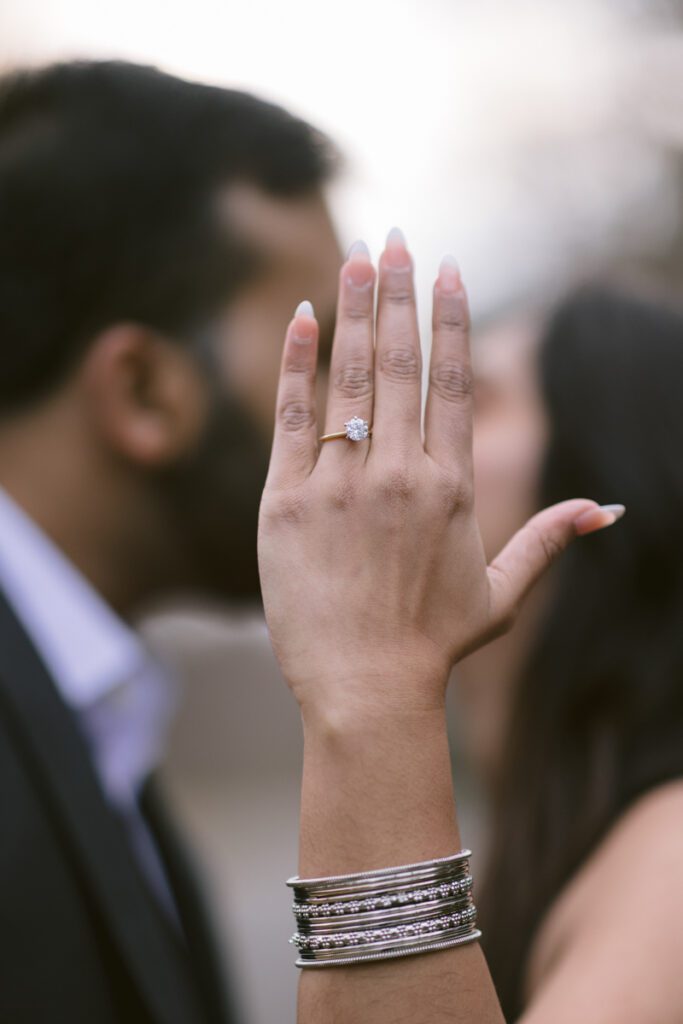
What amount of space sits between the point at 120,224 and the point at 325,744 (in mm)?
1764

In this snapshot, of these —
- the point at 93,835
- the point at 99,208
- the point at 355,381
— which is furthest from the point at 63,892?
the point at 99,208

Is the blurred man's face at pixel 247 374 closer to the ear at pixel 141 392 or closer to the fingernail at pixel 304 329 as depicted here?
the ear at pixel 141 392

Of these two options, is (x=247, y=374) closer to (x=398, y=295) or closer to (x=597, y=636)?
(x=597, y=636)

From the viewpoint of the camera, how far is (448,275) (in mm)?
1436

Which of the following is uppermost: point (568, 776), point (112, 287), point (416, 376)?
point (112, 287)

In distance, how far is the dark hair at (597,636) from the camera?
218 centimetres

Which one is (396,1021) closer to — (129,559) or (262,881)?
(129,559)

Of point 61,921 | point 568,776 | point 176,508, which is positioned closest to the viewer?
point 61,921

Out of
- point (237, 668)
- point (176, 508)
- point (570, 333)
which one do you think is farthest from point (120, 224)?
point (237, 668)

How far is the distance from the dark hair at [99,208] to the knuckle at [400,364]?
144 centimetres

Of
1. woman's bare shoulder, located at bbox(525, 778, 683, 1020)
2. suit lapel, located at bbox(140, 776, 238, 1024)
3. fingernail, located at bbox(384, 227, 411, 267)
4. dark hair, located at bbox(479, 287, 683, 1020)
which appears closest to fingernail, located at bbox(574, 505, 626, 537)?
fingernail, located at bbox(384, 227, 411, 267)

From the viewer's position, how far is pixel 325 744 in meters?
1.26

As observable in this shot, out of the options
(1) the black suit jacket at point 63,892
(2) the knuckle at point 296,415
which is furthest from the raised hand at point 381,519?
(1) the black suit jacket at point 63,892

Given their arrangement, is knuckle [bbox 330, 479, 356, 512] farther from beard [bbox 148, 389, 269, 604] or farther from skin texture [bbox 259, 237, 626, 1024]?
beard [bbox 148, 389, 269, 604]
